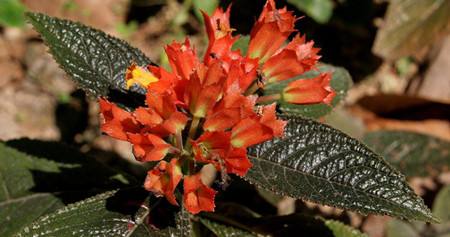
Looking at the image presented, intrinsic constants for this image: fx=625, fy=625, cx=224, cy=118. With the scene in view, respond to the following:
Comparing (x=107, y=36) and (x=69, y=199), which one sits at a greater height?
(x=107, y=36)

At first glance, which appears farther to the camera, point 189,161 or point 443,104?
point 443,104

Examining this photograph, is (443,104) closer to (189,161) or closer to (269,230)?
(269,230)

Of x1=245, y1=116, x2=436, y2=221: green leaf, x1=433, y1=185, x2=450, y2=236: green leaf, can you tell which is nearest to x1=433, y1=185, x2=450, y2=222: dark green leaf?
x1=433, y1=185, x2=450, y2=236: green leaf

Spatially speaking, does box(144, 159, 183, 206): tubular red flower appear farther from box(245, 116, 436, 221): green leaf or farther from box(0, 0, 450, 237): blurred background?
box(0, 0, 450, 237): blurred background

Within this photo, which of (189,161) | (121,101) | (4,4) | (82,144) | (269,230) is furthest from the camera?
(4,4)

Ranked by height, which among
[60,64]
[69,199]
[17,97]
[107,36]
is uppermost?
[107,36]

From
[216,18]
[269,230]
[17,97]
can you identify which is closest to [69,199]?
[269,230]
